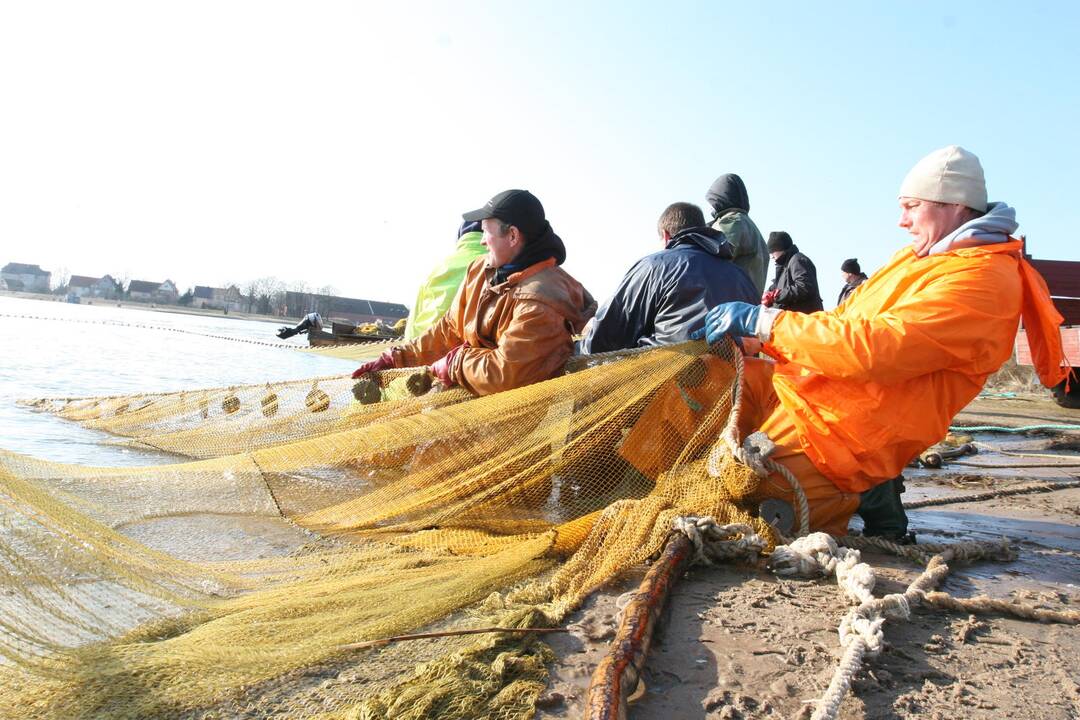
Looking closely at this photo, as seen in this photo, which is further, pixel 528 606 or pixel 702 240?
pixel 702 240

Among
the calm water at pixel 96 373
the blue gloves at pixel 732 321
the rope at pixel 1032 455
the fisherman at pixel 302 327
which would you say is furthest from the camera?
the fisherman at pixel 302 327

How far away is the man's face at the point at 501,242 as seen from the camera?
14.1 feet

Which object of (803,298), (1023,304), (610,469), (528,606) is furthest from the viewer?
(803,298)

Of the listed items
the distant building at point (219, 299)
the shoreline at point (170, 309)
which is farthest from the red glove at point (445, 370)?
the distant building at point (219, 299)

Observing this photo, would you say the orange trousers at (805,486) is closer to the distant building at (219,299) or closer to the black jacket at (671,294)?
the black jacket at (671,294)

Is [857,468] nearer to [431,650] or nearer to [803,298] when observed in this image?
[431,650]

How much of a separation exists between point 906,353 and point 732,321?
78 cm

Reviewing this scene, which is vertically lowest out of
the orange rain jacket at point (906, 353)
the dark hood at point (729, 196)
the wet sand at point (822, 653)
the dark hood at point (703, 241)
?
the wet sand at point (822, 653)

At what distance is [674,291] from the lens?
13.9 ft

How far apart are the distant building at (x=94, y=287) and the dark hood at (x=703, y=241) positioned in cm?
12526

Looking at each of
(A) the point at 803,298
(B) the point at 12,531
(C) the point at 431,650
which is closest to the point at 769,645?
(C) the point at 431,650

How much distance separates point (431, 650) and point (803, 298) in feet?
21.8

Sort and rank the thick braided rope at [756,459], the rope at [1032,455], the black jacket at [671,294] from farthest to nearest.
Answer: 1. the rope at [1032,455]
2. the black jacket at [671,294]
3. the thick braided rope at [756,459]

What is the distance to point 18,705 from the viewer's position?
180cm
